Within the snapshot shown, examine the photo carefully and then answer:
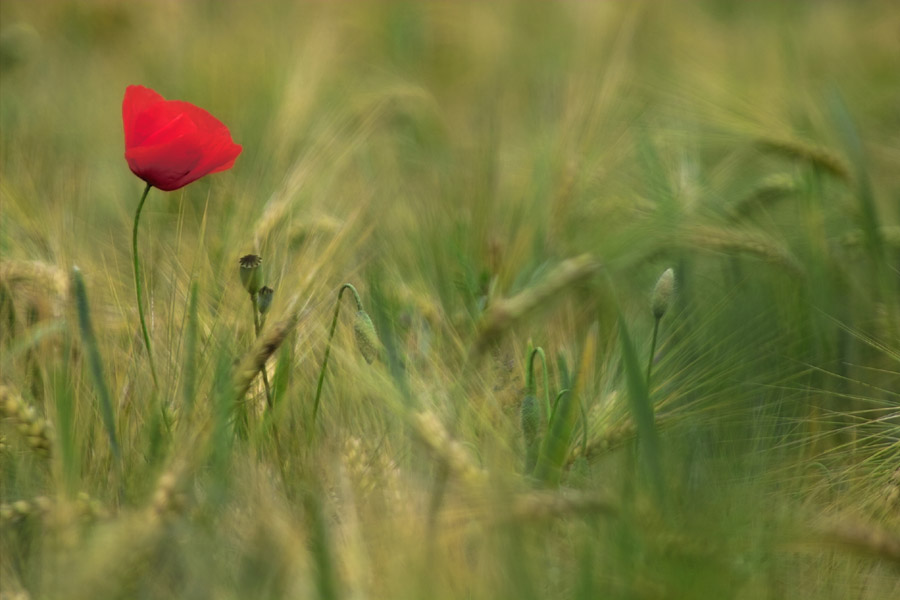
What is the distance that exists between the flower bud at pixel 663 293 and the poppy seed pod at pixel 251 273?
35 centimetres

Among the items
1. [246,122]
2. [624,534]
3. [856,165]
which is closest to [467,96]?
[246,122]

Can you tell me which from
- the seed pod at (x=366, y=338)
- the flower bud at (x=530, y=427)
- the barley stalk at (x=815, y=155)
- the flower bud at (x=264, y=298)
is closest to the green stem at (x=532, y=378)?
the flower bud at (x=530, y=427)

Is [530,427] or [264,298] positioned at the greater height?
[264,298]

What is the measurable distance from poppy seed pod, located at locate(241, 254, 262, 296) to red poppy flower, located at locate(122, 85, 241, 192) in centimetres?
9

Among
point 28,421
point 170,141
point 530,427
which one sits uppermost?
point 170,141

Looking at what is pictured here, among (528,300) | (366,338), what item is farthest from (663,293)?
(366,338)

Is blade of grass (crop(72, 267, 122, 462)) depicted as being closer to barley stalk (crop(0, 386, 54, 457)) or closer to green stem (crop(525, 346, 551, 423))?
barley stalk (crop(0, 386, 54, 457))

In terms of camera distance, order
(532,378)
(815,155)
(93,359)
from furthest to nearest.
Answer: (815,155), (532,378), (93,359)

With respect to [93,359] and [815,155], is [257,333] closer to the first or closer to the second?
[93,359]

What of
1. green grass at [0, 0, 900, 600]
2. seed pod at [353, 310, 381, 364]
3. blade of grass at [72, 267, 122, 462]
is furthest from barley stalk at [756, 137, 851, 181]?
blade of grass at [72, 267, 122, 462]

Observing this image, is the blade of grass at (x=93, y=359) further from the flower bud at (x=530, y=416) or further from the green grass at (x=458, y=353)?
the flower bud at (x=530, y=416)

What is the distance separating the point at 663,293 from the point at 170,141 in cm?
46

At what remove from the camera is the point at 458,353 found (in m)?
0.94

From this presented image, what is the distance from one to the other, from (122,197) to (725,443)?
1.06 meters
